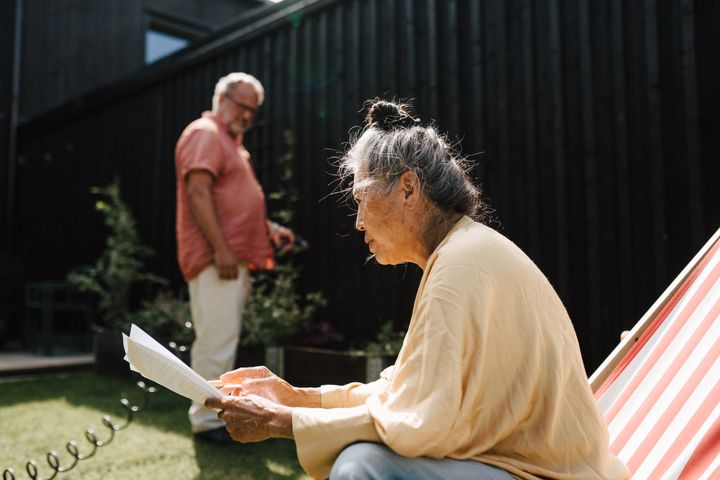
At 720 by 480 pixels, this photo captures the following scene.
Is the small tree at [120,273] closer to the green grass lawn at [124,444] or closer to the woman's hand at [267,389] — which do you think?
the green grass lawn at [124,444]

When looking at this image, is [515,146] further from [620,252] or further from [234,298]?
[234,298]

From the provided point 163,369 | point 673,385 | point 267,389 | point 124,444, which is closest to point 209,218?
point 124,444

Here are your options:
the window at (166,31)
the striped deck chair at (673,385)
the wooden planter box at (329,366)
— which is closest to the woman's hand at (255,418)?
the striped deck chair at (673,385)

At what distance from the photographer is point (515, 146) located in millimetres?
3611

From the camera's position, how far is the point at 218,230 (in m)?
3.30

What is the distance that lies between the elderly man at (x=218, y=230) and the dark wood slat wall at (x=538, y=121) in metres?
0.82

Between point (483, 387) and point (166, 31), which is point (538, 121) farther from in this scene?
point (166, 31)

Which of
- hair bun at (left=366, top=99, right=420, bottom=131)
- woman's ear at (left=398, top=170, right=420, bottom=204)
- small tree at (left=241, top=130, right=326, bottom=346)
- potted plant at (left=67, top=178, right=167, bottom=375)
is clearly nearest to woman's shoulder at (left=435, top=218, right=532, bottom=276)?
woman's ear at (left=398, top=170, right=420, bottom=204)

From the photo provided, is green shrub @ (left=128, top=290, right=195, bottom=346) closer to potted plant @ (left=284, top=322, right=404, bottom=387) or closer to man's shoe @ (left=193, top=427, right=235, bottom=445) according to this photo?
potted plant @ (left=284, top=322, right=404, bottom=387)

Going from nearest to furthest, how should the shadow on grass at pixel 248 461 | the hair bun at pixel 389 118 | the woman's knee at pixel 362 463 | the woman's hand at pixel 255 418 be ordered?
the woman's knee at pixel 362 463 < the woman's hand at pixel 255 418 < the hair bun at pixel 389 118 < the shadow on grass at pixel 248 461

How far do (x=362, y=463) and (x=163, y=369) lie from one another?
1.51 feet

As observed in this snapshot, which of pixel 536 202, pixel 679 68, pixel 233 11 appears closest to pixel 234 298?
pixel 536 202

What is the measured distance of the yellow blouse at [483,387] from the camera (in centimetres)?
112

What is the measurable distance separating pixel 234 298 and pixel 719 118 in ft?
7.87
